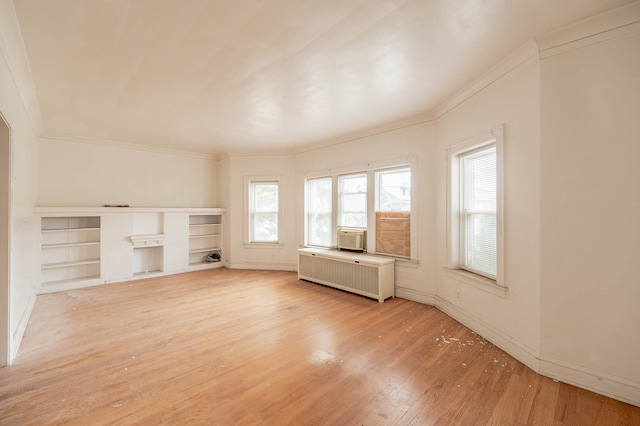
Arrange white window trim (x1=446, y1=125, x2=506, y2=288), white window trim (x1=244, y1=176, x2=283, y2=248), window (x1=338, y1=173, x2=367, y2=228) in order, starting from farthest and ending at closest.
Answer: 1. white window trim (x1=244, y1=176, x2=283, y2=248)
2. window (x1=338, y1=173, x2=367, y2=228)
3. white window trim (x1=446, y1=125, x2=506, y2=288)

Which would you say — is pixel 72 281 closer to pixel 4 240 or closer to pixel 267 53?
pixel 4 240

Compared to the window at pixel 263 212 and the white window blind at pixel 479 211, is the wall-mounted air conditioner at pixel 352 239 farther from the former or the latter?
the window at pixel 263 212

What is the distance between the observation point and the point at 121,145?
557cm

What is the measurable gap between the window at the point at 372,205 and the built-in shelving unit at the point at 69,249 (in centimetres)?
415

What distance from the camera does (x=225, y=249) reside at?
6.67m

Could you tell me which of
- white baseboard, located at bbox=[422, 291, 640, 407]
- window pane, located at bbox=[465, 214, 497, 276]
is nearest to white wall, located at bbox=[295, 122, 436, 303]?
window pane, located at bbox=[465, 214, 497, 276]

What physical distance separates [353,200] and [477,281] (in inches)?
102

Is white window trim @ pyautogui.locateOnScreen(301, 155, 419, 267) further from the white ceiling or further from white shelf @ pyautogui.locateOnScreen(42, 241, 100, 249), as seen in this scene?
white shelf @ pyautogui.locateOnScreen(42, 241, 100, 249)

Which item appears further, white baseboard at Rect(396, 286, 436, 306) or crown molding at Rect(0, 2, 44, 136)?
white baseboard at Rect(396, 286, 436, 306)

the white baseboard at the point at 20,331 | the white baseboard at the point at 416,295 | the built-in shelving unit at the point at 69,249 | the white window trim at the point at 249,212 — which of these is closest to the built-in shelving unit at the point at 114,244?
the built-in shelving unit at the point at 69,249

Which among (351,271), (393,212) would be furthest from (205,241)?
(393,212)

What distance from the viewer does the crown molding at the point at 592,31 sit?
1939 mm

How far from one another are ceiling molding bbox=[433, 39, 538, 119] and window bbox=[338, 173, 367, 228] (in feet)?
6.35

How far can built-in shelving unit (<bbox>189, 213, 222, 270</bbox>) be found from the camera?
649 cm
